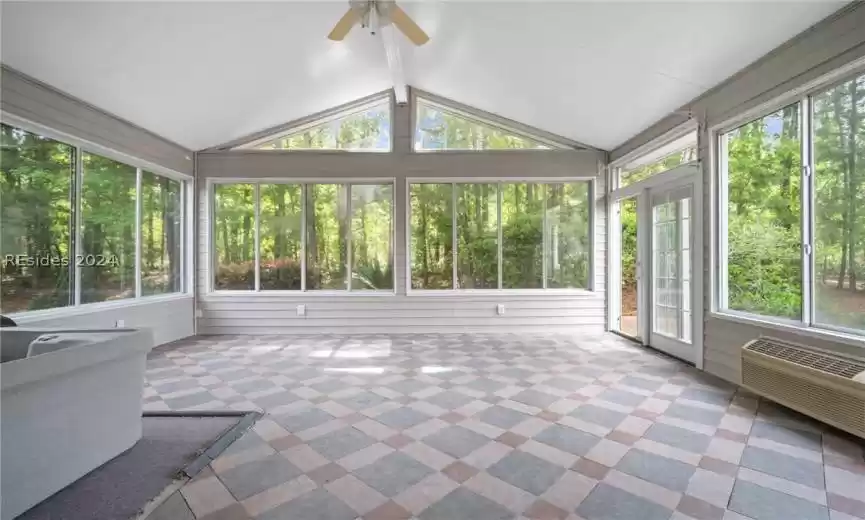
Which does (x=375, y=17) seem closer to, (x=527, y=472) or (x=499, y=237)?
(x=527, y=472)

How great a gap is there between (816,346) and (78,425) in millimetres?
4535

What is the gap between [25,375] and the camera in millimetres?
1752

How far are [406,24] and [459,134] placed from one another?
10.1ft

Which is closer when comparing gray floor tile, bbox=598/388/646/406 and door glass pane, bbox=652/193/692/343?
gray floor tile, bbox=598/388/646/406

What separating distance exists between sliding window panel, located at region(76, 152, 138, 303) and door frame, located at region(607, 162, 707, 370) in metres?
6.11

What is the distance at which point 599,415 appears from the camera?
2.90 metres

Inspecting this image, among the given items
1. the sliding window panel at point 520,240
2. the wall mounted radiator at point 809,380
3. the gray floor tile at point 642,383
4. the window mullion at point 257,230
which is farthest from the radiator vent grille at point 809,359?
the window mullion at point 257,230

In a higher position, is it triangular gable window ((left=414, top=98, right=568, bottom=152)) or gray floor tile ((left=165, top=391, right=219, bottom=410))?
triangular gable window ((left=414, top=98, right=568, bottom=152))

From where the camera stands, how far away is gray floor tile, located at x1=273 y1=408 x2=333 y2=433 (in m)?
2.74

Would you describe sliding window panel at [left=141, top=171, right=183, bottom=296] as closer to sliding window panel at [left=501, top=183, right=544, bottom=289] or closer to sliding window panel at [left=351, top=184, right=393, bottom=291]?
sliding window panel at [left=351, top=184, right=393, bottom=291]

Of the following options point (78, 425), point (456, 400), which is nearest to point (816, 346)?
point (456, 400)

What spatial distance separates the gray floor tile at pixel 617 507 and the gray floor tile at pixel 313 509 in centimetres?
102

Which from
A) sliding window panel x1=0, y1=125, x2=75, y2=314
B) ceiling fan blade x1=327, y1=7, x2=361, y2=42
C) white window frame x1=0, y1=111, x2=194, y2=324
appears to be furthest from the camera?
white window frame x1=0, y1=111, x2=194, y2=324

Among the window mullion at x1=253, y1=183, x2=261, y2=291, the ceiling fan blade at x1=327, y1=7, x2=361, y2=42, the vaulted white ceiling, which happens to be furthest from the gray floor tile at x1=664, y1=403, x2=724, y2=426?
the window mullion at x1=253, y1=183, x2=261, y2=291
